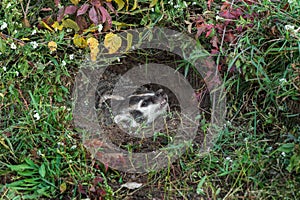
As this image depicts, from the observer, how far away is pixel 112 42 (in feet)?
9.38

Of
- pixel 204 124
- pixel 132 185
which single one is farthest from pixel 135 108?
pixel 132 185

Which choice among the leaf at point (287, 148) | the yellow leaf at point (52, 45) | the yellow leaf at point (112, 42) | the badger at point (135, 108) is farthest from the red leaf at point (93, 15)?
the leaf at point (287, 148)

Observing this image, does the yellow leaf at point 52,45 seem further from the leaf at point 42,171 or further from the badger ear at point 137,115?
the leaf at point 42,171

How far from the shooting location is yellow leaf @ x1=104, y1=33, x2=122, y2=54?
285 centimetres

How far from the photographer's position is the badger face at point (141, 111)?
2723 mm

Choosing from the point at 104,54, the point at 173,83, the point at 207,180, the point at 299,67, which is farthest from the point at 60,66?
the point at 299,67

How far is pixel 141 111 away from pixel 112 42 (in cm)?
46

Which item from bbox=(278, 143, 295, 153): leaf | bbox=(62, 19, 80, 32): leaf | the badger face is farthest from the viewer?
bbox=(62, 19, 80, 32): leaf

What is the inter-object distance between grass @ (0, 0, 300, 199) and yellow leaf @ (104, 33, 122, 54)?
3.7 inches

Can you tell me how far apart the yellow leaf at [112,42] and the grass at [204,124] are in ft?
0.31

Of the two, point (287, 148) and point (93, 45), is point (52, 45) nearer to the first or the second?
point (93, 45)

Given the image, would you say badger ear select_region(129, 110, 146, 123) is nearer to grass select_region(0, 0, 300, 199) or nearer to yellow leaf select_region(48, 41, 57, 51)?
grass select_region(0, 0, 300, 199)

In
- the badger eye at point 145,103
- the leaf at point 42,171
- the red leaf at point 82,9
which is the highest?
the red leaf at point 82,9

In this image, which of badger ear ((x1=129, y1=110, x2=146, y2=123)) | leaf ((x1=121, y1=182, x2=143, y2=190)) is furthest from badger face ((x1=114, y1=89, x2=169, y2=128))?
leaf ((x1=121, y1=182, x2=143, y2=190))
